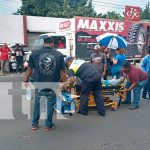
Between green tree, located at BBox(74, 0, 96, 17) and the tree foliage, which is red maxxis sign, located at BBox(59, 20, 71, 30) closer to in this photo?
the tree foliage

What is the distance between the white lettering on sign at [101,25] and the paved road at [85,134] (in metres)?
9.79

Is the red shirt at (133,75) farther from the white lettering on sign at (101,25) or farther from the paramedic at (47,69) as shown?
the white lettering on sign at (101,25)

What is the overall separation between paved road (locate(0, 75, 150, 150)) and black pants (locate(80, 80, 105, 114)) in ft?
0.66

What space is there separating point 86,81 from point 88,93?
352 millimetres

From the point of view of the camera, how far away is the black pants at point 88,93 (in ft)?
25.0

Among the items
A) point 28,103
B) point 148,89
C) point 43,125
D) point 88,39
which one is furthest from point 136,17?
point 43,125

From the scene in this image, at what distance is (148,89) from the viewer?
9.55 metres

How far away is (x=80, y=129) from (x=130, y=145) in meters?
1.29

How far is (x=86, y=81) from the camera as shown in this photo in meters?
7.54

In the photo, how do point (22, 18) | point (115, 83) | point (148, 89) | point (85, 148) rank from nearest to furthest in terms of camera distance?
point (85, 148) → point (115, 83) → point (148, 89) → point (22, 18)

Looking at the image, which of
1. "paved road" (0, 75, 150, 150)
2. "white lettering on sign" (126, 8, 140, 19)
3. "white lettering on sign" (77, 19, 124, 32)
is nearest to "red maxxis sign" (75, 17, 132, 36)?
"white lettering on sign" (77, 19, 124, 32)

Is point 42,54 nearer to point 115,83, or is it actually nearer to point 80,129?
point 80,129

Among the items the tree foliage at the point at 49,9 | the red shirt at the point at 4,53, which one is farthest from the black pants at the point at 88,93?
the tree foliage at the point at 49,9

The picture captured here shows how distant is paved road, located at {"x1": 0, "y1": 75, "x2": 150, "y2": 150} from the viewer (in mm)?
5402
